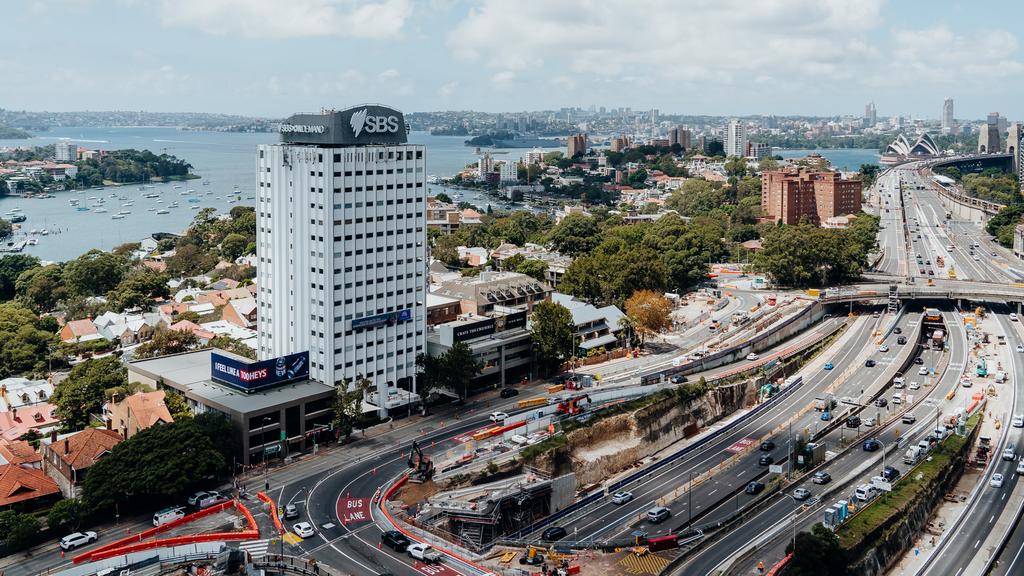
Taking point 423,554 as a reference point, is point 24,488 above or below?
above

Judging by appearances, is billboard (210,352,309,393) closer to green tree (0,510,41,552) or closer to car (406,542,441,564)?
green tree (0,510,41,552)

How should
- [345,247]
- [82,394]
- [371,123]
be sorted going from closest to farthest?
[345,247] < [371,123] < [82,394]

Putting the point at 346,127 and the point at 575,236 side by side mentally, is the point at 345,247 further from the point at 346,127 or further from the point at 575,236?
the point at 575,236

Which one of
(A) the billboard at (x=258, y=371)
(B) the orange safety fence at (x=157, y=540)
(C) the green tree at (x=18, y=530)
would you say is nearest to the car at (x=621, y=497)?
(B) the orange safety fence at (x=157, y=540)

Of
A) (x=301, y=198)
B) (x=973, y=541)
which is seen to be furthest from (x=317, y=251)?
(x=973, y=541)

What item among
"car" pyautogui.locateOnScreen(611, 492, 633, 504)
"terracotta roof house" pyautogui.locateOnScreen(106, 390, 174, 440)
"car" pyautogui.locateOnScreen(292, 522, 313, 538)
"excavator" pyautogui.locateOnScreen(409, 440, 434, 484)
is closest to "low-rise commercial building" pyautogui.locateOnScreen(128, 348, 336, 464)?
"terracotta roof house" pyautogui.locateOnScreen(106, 390, 174, 440)

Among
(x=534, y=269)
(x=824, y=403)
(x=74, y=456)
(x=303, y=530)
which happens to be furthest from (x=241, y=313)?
(x=824, y=403)

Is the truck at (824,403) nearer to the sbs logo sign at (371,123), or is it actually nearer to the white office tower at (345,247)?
the white office tower at (345,247)
